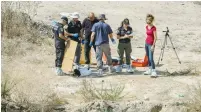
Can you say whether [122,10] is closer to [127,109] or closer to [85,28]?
[85,28]

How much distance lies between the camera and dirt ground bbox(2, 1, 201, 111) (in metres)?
9.46

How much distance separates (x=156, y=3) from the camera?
26.4 meters

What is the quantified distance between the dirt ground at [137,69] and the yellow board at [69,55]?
316 millimetres

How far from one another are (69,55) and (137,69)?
1.91 meters

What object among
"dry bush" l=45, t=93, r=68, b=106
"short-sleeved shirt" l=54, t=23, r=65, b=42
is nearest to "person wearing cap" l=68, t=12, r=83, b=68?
"short-sleeved shirt" l=54, t=23, r=65, b=42

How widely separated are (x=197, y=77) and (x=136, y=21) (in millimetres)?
10722

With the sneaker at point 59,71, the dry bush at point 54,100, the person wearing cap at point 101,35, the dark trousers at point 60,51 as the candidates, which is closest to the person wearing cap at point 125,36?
the person wearing cap at point 101,35

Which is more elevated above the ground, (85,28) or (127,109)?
(85,28)

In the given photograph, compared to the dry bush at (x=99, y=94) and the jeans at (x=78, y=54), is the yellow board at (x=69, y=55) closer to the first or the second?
the jeans at (x=78, y=54)

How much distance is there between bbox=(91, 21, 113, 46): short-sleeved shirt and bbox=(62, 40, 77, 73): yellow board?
1.74 feet

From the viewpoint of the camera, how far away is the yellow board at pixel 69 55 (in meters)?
Answer: 11.2

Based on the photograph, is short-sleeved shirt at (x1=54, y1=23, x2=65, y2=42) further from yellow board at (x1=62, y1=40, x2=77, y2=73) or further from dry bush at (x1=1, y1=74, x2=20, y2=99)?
dry bush at (x1=1, y1=74, x2=20, y2=99)

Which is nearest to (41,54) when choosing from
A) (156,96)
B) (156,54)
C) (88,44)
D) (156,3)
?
(88,44)

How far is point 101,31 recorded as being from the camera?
1105cm
